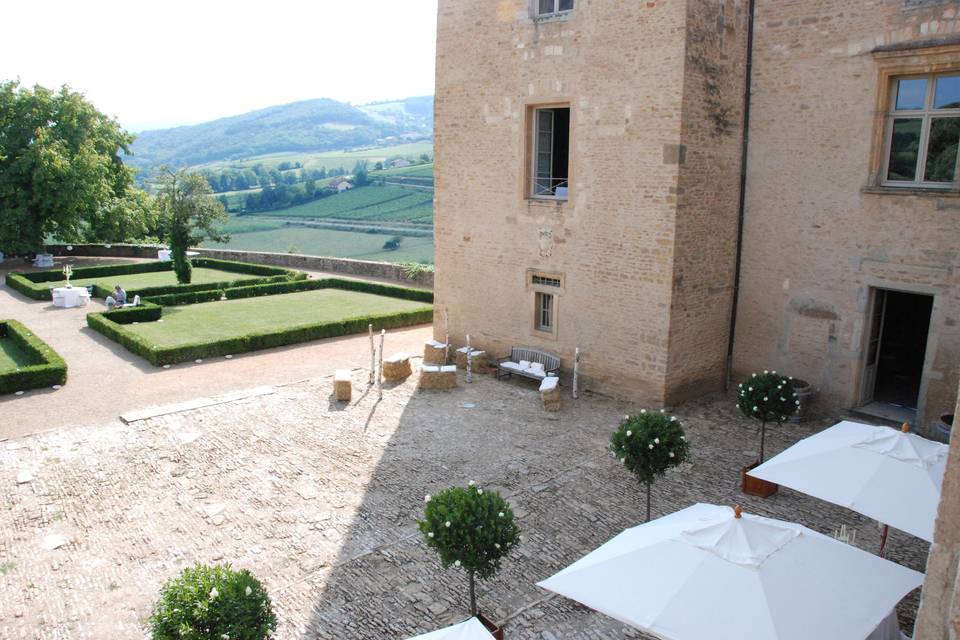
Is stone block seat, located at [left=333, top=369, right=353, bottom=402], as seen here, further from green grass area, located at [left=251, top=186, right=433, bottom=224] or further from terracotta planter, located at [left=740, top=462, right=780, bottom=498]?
green grass area, located at [left=251, top=186, right=433, bottom=224]

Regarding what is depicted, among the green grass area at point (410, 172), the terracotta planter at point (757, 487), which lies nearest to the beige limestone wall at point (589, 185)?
the terracotta planter at point (757, 487)

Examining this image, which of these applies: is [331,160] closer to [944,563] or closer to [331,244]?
[331,244]

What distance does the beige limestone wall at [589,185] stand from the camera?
12969mm

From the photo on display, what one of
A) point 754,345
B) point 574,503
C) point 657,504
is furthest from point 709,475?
point 754,345

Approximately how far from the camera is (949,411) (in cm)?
1196

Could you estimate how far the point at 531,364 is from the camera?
606 inches

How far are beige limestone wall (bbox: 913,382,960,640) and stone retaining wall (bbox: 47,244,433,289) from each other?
23.2 meters

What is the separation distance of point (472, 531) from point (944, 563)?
4122mm

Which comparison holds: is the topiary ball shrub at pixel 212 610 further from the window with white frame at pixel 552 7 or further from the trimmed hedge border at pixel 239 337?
the window with white frame at pixel 552 7

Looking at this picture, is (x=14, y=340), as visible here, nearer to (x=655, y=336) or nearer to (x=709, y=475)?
(x=655, y=336)

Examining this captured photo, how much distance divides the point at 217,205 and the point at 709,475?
22.5 metres

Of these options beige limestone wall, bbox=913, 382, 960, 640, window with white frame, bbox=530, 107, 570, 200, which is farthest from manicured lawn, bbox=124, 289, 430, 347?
beige limestone wall, bbox=913, 382, 960, 640

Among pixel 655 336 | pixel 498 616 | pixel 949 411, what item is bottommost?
pixel 498 616

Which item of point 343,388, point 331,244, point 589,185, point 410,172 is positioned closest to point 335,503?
point 343,388
